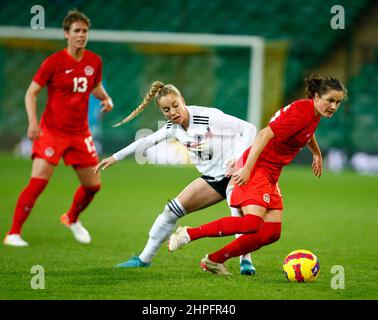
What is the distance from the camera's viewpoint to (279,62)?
1973 cm

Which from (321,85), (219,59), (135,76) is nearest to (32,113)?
(321,85)

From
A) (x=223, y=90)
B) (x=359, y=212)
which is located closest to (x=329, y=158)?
(x=223, y=90)

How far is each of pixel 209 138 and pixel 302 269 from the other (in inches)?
46.7

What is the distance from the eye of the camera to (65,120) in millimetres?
7883

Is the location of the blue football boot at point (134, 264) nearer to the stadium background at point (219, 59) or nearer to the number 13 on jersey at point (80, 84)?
the number 13 on jersey at point (80, 84)

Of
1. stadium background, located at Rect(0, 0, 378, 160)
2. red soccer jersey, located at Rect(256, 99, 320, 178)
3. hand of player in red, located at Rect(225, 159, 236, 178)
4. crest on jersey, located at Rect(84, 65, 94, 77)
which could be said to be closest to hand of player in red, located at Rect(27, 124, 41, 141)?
crest on jersey, located at Rect(84, 65, 94, 77)

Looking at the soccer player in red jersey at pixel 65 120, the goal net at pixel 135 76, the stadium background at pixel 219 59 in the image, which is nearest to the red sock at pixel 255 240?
the soccer player in red jersey at pixel 65 120

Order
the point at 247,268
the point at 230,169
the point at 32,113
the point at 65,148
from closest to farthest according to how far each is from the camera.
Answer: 1. the point at 230,169
2. the point at 247,268
3. the point at 32,113
4. the point at 65,148

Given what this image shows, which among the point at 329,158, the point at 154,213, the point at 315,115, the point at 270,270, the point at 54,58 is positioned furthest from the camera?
the point at 329,158

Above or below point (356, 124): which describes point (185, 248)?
below

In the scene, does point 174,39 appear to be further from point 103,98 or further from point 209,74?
point 103,98

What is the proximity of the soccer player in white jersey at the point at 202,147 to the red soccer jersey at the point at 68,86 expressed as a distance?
1674 millimetres

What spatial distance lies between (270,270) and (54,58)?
2.81 meters

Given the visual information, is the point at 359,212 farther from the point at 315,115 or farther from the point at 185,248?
the point at 315,115
